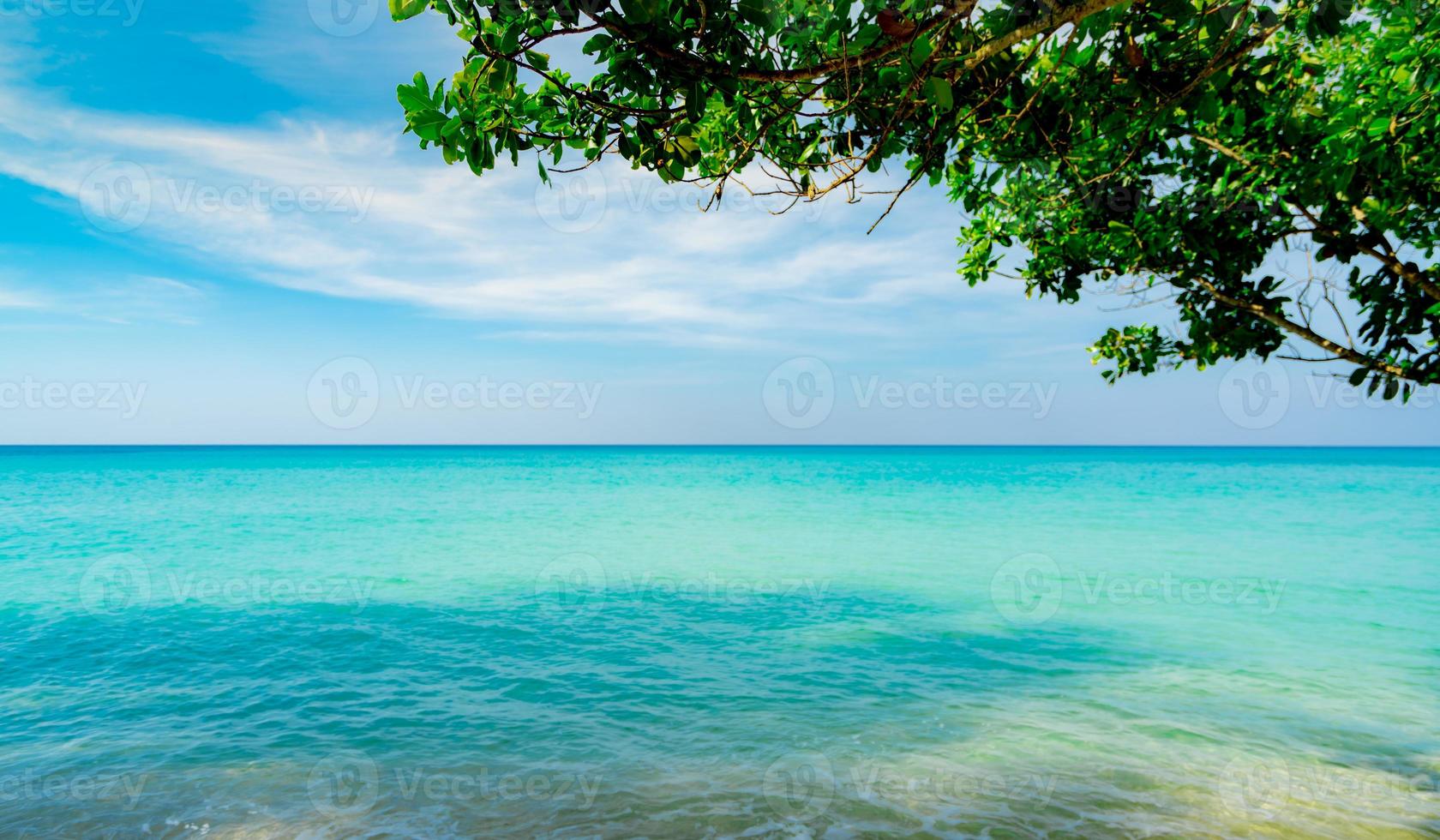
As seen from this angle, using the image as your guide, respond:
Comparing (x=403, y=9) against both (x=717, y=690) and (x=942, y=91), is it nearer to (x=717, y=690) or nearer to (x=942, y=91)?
(x=942, y=91)

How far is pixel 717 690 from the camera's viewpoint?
8.89 metres

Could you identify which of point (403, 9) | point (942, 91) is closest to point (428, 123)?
point (403, 9)

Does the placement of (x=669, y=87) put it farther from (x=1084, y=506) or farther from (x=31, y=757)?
(x=1084, y=506)

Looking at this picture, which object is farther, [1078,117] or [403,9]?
[1078,117]

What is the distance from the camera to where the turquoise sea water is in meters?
5.85

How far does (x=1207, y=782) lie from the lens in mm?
6328

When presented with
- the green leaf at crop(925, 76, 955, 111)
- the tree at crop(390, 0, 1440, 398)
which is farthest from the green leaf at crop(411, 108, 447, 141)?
the green leaf at crop(925, 76, 955, 111)

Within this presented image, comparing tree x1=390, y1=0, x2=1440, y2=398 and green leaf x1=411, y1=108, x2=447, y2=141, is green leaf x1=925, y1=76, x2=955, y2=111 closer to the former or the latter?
tree x1=390, y1=0, x2=1440, y2=398

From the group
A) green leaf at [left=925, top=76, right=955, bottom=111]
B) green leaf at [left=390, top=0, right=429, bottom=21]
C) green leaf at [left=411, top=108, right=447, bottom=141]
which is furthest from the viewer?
green leaf at [left=411, top=108, right=447, bottom=141]

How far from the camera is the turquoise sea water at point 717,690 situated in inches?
230

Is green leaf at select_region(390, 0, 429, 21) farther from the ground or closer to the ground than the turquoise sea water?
farther from the ground

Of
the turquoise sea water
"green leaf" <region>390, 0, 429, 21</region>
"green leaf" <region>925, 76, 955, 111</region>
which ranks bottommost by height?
the turquoise sea water

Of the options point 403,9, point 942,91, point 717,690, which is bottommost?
point 717,690

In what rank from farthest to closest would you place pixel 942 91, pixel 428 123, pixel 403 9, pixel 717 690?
pixel 717 690, pixel 428 123, pixel 942 91, pixel 403 9
